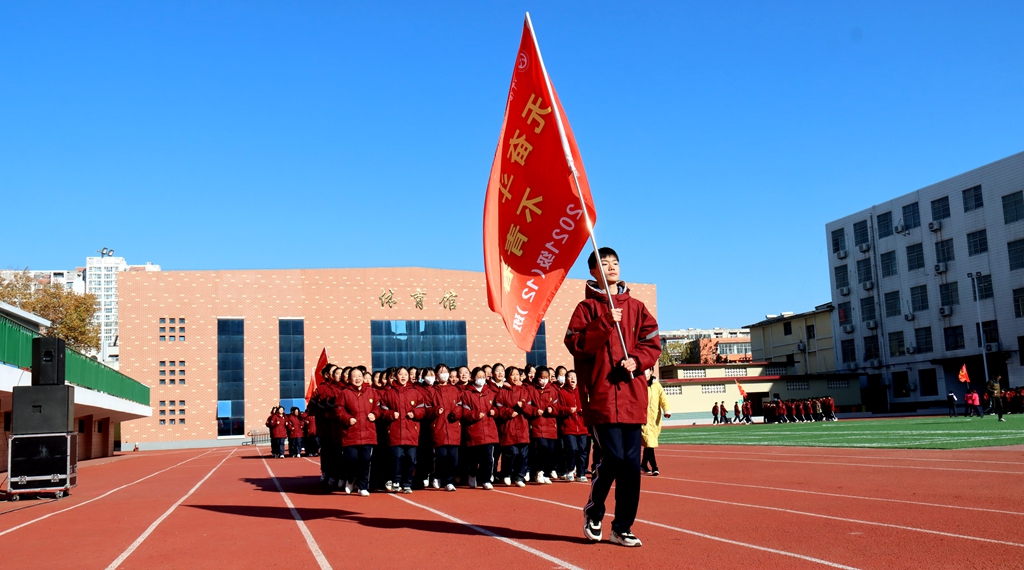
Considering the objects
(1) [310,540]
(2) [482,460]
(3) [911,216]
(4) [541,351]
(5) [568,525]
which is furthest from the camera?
(4) [541,351]

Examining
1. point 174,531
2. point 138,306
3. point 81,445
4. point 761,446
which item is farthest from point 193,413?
point 174,531

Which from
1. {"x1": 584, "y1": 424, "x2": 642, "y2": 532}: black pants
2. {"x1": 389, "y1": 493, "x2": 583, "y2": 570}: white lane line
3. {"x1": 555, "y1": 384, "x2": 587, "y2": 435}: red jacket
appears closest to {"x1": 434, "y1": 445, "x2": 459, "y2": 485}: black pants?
{"x1": 555, "y1": 384, "x2": 587, "y2": 435}: red jacket

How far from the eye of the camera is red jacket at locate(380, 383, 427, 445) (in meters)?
12.6

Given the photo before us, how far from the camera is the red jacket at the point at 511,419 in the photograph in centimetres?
1320

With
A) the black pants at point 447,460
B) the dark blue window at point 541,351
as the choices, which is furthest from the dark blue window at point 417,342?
the black pants at point 447,460

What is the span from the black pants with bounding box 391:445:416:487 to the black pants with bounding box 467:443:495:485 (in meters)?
0.93

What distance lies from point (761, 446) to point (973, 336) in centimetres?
3754

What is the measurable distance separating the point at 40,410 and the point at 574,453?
901 cm

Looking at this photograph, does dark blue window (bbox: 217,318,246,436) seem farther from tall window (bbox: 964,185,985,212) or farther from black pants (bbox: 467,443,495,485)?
black pants (bbox: 467,443,495,485)

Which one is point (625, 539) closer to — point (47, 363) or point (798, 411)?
point (47, 363)

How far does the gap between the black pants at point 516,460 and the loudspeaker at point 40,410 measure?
7.60 meters

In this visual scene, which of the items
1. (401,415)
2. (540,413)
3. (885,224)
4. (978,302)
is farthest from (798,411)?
(401,415)

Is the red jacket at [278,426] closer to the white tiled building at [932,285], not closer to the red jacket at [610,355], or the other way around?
the red jacket at [610,355]

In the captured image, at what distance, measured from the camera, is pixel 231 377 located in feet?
200
